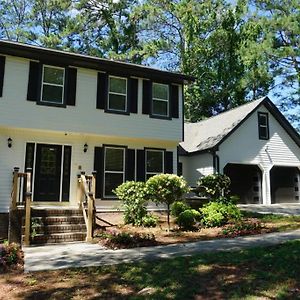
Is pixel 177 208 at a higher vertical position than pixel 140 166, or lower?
lower

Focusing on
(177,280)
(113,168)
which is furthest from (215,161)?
(177,280)

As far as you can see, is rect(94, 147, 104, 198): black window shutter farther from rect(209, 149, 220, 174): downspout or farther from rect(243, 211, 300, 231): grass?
rect(209, 149, 220, 174): downspout

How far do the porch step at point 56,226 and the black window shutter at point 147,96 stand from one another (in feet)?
16.7

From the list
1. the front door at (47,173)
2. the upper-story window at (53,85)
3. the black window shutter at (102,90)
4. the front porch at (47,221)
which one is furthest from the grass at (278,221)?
the upper-story window at (53,85)

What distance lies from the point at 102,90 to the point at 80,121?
1.56 meters

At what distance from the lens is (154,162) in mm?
14422

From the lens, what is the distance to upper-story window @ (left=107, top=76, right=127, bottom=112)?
44.8 feet

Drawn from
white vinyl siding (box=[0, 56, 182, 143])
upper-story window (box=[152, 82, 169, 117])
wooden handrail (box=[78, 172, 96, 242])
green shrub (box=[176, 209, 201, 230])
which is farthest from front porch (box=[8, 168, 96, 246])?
upper-story window (box=[152, 82, 169, 117])

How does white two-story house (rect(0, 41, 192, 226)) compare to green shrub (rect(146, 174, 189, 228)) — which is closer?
green shrub (rect(146, 174, 189, 228))

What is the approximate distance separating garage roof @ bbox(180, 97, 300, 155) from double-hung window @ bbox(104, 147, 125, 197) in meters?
6.24

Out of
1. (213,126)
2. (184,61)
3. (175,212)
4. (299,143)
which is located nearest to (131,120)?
(175,212)

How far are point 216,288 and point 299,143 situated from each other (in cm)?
1738

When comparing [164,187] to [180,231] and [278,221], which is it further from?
[278,221]

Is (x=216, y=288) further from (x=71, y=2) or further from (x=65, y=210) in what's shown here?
(x=71, y=2)
